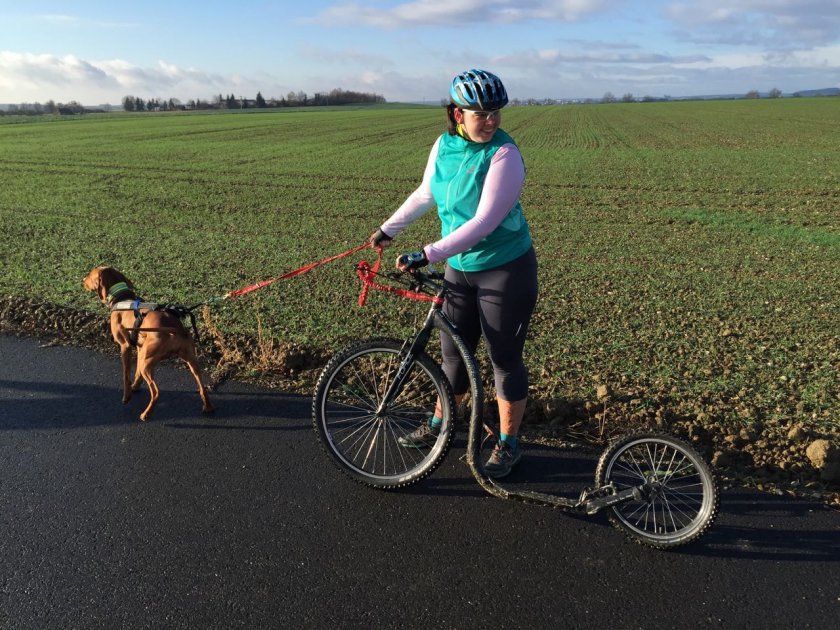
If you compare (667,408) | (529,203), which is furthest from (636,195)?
(667,408)

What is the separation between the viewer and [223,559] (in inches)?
123

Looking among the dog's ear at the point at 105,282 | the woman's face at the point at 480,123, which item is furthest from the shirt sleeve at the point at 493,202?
the dog's ear at the point at 105,282

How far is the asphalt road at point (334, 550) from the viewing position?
2.80 metres

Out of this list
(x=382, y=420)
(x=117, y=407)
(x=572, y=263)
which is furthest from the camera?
(x=572, y=263)

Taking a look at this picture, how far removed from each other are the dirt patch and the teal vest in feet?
5.02

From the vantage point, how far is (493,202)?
3.10m

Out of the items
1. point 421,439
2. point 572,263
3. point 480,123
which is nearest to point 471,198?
point 480,123

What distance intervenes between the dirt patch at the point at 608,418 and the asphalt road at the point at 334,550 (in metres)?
0.28

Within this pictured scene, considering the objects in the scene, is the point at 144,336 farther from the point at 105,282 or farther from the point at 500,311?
the point at 500,311

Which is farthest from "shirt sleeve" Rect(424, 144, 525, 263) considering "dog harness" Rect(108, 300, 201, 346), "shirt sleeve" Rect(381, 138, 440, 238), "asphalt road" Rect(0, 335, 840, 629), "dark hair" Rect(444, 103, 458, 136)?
"dog harness" Rect(108, 300, 201, 346)

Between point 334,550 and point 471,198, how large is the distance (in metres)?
2.00

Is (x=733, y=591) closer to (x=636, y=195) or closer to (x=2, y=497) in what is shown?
(x=2, y=497)

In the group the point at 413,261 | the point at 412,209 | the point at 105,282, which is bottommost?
the point at 105,282

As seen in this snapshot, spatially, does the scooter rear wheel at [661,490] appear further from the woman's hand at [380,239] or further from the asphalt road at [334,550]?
the woman's hand at [380,239]
